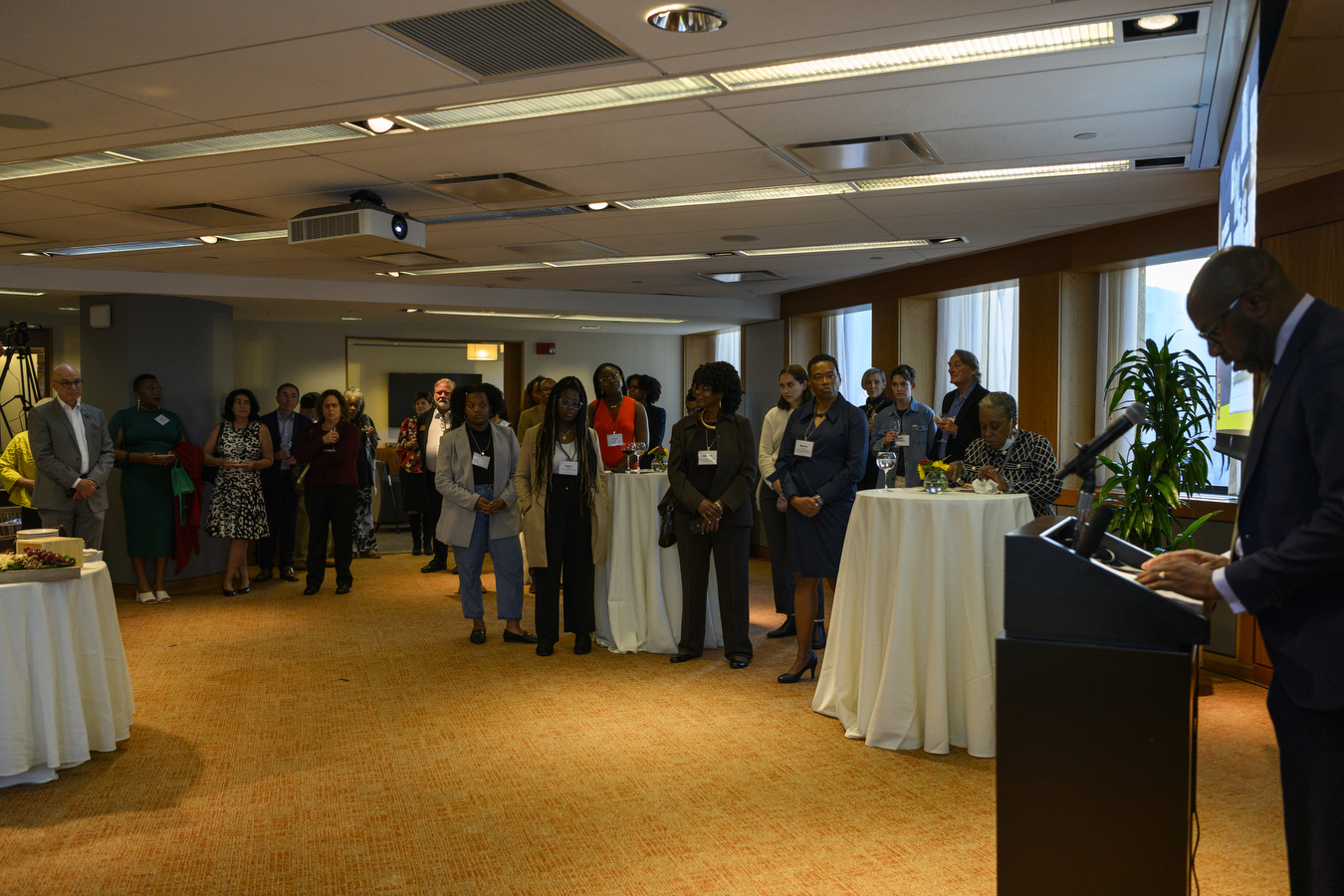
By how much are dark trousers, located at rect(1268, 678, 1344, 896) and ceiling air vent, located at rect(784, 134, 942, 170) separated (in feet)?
9.87

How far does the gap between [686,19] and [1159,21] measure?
1469 mm

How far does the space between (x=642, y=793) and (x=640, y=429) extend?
323cm

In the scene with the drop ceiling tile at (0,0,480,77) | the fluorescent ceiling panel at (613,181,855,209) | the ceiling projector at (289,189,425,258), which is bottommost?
the ceiling projector at (289,189,425,258)

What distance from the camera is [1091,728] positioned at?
1.91m

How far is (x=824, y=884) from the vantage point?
2.73 meters

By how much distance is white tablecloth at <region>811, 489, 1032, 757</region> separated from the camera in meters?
3.72

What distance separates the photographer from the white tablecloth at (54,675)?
340 cm

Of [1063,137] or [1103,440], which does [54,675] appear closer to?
[1103,440]

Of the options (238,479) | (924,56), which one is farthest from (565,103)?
(238,479)

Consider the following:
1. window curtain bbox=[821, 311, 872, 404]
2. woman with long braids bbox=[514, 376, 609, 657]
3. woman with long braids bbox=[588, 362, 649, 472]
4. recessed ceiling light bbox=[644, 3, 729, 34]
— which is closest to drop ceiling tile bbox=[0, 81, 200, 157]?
recessed ceiling light bbox=[644, 3, 729, 34]

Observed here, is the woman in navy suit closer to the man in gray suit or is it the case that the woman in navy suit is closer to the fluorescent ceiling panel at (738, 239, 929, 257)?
the fluorescent ceiling panel at (738, 239, 929, 257)

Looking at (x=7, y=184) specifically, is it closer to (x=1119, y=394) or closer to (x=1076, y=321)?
(x=1119, y=394)

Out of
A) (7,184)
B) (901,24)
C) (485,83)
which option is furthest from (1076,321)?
(7,184)

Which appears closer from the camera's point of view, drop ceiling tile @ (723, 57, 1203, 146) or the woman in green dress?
drop ceiling tile @ (723, 57, 1203, 146)
